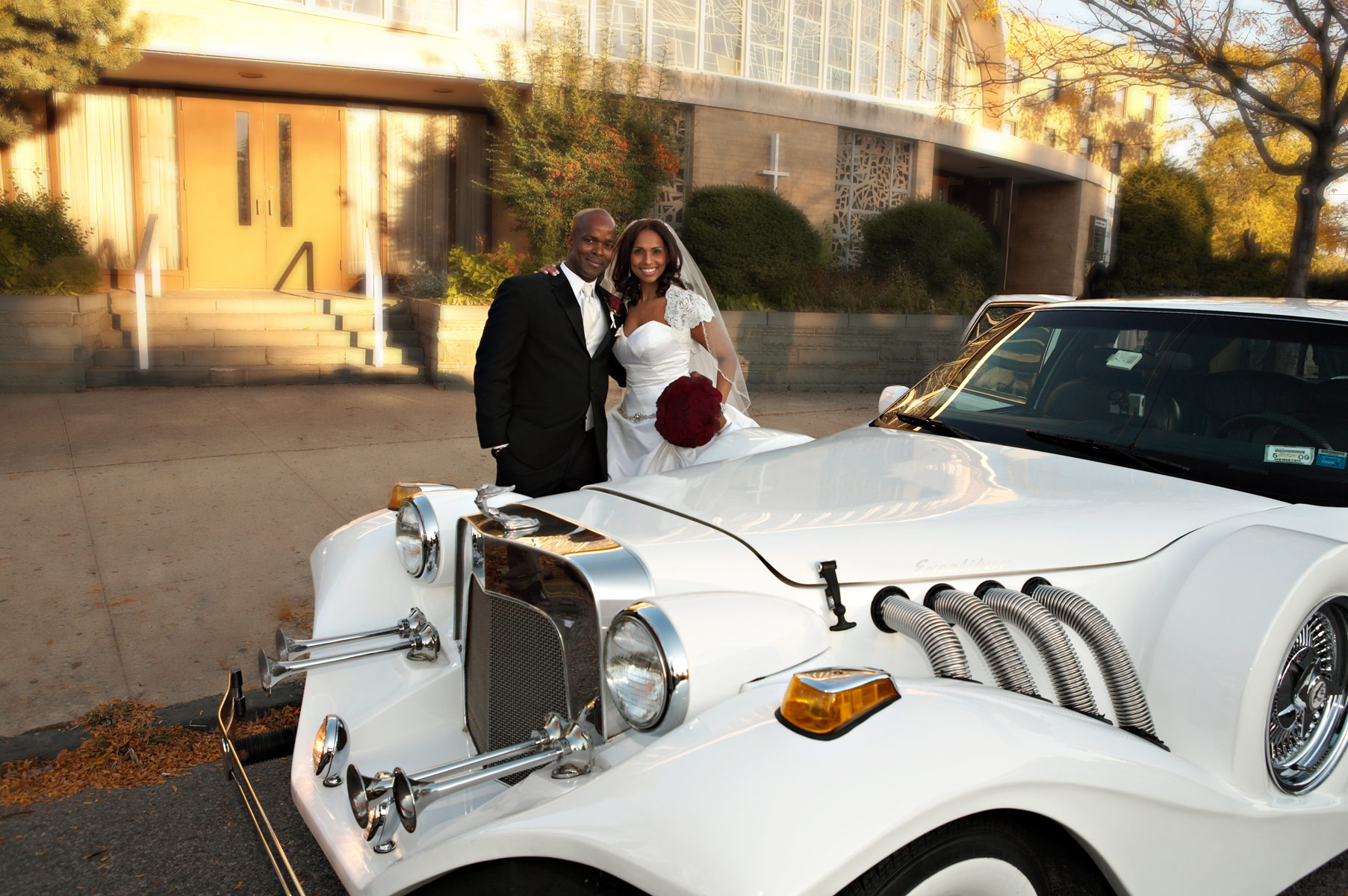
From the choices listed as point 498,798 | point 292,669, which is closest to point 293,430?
point 292,669

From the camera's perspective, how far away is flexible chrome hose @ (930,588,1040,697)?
7.01ft

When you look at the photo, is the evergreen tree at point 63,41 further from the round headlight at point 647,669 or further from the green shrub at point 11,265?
the round headlight at point 647,669

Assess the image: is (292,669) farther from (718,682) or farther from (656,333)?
(656,333)

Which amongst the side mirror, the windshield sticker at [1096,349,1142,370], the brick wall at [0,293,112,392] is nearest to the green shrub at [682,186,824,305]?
the brick wall at [0,293,112,392]

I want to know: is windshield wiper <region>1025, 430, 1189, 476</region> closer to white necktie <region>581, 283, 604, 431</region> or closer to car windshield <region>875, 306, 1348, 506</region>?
car windshield <region>875, 306, 1348, 506</region>

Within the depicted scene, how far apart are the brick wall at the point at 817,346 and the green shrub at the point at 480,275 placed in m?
0.31

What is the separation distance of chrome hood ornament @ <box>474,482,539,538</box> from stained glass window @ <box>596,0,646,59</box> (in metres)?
13.3

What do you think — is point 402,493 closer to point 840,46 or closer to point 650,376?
point 650,376

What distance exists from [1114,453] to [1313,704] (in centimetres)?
82

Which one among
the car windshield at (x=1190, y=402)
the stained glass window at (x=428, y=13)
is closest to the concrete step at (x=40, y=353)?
the stained glass window at (x=428, y=13)

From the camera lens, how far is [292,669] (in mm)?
2543

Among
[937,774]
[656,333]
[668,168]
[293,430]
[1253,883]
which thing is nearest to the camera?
[937,774]

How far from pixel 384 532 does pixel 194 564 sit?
2.70 meters

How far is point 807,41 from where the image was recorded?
17234 millimetres
